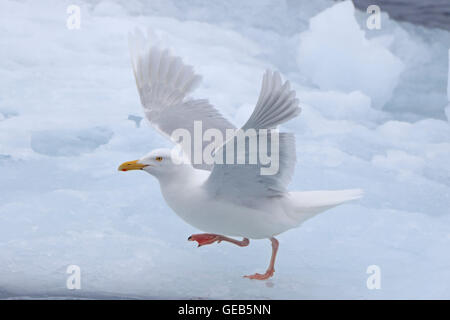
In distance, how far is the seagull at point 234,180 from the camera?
140cm

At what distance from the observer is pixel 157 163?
5.38 ft

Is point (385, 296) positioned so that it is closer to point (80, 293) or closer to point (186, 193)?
point (186, 193)

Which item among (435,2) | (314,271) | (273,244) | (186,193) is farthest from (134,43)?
(435,2)

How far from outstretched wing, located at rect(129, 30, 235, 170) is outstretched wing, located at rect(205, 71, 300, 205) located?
0.32 meters

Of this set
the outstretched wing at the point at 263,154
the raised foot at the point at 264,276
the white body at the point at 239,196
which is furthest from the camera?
the raised foot at the point at 264,276

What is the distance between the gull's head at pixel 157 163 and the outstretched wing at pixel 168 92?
0.27m

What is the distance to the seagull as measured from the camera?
140 centimetres

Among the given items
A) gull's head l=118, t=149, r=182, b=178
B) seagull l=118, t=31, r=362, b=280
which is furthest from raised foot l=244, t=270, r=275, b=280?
gull's head l=118, t=149, r=182, b=178

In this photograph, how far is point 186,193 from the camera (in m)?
1.62

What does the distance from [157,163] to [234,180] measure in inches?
8.0

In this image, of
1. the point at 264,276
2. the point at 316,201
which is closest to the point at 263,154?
the point at 316,201

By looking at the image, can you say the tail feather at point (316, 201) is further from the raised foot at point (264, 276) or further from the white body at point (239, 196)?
the raised foot at point (264, 276)

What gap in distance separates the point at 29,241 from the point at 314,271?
35.4 inches

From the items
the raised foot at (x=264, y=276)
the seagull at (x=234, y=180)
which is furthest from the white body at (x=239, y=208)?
the raised foot at (x=264, y=276)
